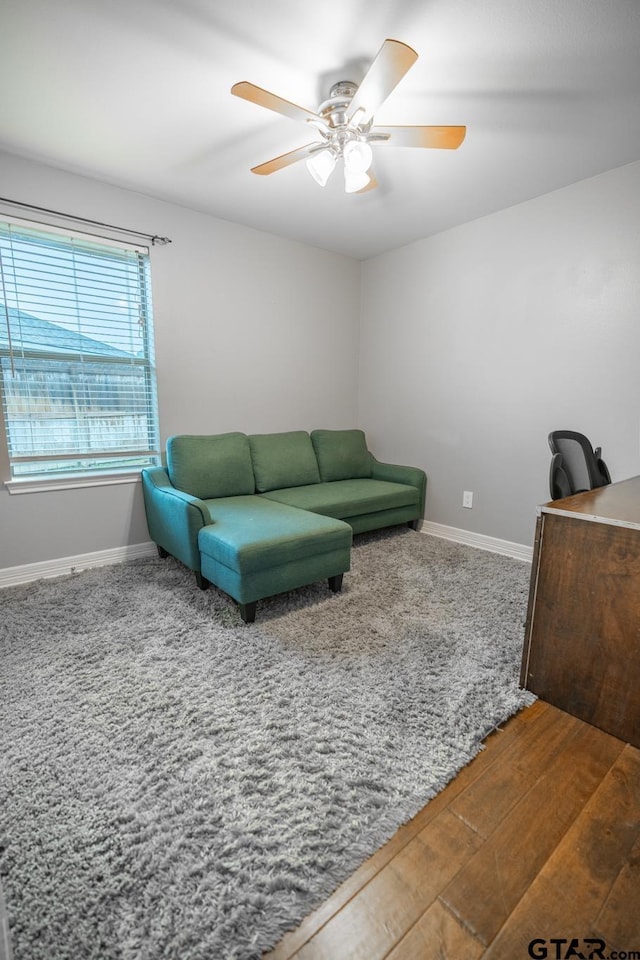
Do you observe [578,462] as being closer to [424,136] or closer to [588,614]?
[588,614]

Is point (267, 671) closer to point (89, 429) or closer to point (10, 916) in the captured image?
point (10, 916)

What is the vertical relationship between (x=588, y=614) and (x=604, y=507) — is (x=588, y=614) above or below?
below

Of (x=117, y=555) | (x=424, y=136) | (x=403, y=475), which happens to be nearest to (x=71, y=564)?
(x=117, y=555)

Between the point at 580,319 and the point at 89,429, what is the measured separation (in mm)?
3297

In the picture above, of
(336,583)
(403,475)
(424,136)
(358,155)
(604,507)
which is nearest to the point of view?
(604,507)

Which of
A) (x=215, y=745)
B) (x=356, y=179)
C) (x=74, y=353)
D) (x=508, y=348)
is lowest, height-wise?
(x=215, y=745)

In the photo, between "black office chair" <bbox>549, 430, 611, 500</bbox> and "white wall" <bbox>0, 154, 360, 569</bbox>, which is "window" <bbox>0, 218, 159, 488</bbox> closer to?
"white wall" <bbox>0, 154, 360, 569</bbox>

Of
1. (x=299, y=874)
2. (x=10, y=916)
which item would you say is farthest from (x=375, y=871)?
(x=10, y=916)

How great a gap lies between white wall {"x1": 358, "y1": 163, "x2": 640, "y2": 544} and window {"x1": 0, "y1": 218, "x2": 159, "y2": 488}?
211 cm

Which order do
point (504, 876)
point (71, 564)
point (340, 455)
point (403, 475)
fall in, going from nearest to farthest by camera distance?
point (504, 876) → point (71, 564) → point (403, 475) → point (340, 455)

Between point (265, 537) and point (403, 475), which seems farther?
point (403, 475)

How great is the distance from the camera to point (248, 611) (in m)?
2.12

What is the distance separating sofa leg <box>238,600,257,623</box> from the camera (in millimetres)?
2102

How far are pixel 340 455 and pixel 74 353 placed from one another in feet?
7.07
